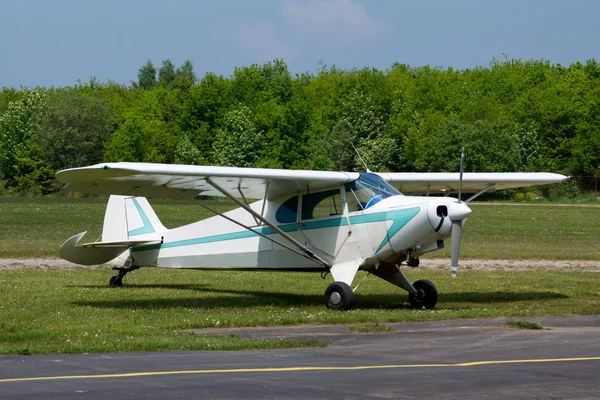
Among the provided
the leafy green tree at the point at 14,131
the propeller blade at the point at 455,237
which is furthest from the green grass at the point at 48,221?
the leafy green tree at the point at 14,131

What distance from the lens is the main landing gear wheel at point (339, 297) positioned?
1622 centimetres

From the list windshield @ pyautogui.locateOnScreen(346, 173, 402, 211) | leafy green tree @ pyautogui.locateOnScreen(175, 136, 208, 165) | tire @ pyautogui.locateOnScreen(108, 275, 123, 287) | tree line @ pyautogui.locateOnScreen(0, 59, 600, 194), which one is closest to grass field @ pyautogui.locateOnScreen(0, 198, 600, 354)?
tire @ pyautogui.locateOnScreen(108, 275, 123, 287)

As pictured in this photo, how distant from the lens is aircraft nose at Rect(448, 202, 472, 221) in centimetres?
1559

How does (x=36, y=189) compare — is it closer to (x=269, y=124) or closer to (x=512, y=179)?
(x=269, y=124)

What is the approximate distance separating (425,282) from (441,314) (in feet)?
5.69

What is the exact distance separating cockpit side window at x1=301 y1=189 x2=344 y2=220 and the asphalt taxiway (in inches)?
167

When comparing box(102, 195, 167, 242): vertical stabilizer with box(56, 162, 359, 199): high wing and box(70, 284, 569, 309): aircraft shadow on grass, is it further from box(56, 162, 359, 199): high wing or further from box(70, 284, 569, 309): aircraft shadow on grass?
box(56, 162, 359, 199): high wing

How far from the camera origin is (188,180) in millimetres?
16656

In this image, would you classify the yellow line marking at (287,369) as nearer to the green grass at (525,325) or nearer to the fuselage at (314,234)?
the green grass at (525,325)

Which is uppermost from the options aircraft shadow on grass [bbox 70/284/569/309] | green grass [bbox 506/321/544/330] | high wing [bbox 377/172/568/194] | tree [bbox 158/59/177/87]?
tree [bbox 158/59/177/87]

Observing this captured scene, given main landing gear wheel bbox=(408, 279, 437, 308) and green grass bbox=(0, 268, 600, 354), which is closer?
green grass bbox=(0, 268, 600, 354)

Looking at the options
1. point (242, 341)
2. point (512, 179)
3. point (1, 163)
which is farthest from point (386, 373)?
point (1, 163)

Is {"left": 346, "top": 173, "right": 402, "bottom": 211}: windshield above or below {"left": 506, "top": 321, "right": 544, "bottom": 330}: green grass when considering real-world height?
above

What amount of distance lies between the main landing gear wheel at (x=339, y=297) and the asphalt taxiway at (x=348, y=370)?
9.05 feet
